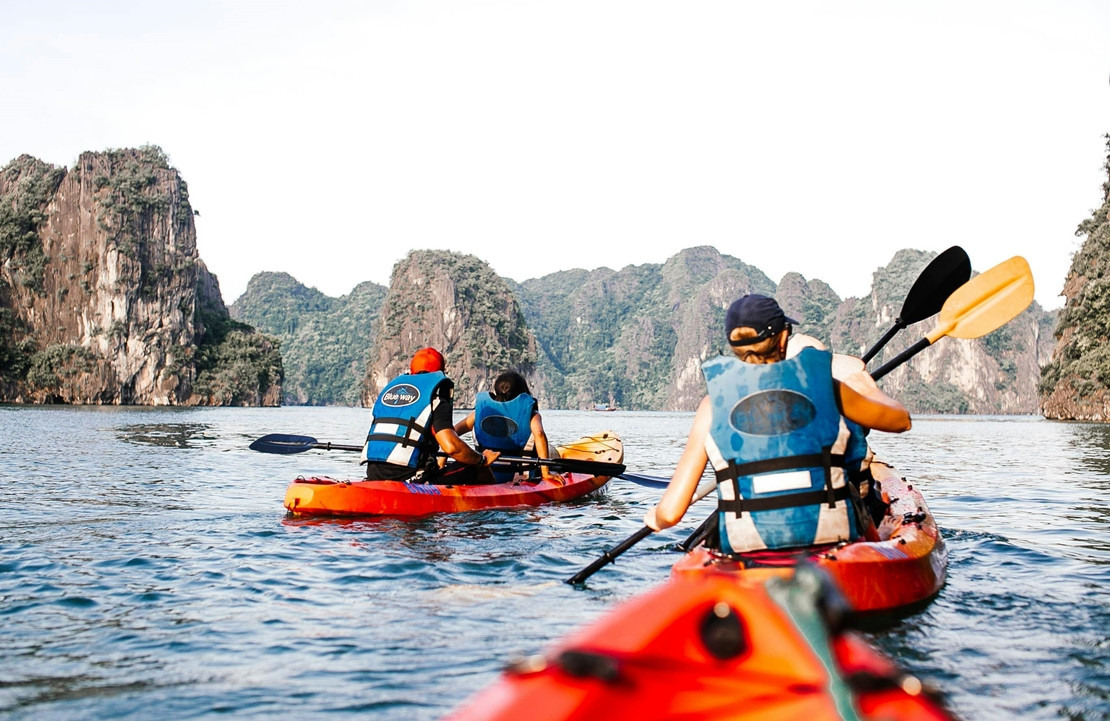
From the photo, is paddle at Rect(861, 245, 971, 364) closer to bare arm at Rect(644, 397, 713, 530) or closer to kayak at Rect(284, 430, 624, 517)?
bare arm at Rect(644, 397, 713, 530)

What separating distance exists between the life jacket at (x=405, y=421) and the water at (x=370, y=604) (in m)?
0.73

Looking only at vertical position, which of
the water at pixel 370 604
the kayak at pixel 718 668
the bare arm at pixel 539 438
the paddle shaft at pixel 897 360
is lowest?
the water at pixel 370 604

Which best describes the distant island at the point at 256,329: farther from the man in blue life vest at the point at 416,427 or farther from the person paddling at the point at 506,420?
the man in blue life vest at the point at 416,427

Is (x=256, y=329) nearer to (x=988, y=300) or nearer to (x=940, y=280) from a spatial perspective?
(x=940, y=280)

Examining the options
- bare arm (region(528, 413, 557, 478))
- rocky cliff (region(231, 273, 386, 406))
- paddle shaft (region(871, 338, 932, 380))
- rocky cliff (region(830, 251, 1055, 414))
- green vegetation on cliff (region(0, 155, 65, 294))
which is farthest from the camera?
rocky cliff (region(231, 273, 386, 406))

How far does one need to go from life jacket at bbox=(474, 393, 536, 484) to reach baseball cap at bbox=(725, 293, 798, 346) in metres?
5.78

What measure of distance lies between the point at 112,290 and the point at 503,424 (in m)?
77.7

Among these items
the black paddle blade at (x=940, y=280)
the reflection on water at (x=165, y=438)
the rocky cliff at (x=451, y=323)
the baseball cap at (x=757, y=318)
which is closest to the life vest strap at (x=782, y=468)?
the baseball cap at (x=757, y=318)

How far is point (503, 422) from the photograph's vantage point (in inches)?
394

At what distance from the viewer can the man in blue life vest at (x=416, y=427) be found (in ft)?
27.4

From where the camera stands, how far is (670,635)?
2020 millimetres

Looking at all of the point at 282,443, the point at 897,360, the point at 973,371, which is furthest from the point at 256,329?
the point at 973,371

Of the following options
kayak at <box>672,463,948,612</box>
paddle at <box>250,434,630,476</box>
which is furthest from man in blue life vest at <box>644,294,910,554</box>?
paddle at <box>250,434,630,476</box>

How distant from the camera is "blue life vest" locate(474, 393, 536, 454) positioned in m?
9.97
